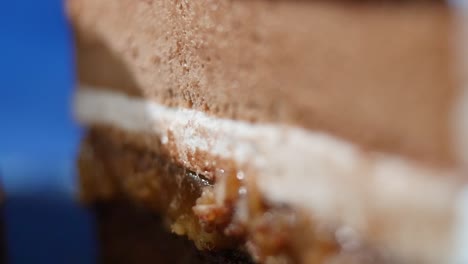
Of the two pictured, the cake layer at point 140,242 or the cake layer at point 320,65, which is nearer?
the cake layer at point 320,65

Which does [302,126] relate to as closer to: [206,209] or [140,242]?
[206,209]

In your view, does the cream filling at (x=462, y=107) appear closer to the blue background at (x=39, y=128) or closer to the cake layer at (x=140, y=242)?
the cake layer at (x=140, y=242)

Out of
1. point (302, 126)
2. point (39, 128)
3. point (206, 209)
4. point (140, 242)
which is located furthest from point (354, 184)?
point (39, 128)

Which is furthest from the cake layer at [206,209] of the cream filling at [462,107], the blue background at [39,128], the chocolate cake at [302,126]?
the blue background at [39,128]

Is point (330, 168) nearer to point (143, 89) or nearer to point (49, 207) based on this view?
point (143, 89)

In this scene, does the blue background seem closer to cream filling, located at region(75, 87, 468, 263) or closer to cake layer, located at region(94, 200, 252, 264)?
cake layer, located at region(94, 200, 252, 264)

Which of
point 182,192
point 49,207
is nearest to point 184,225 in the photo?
point 182,192
